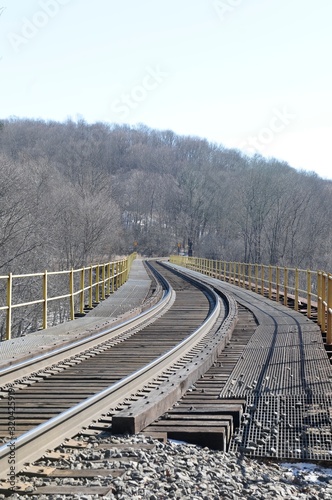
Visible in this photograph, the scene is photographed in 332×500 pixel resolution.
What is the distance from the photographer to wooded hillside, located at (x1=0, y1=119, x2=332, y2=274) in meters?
41.2

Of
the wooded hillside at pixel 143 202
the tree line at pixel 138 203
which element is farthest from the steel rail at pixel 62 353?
the wooded hillside at pixel 143 202

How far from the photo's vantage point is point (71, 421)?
525 centimetres

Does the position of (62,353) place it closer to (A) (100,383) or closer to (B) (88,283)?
(A) (100,383)

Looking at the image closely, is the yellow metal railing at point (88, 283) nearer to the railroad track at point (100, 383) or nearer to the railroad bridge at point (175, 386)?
the railroad bridge at point (175, 386)

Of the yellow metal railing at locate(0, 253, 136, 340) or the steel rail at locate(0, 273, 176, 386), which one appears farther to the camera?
the yellow metal railing at locate(0, 253, 136, 340)

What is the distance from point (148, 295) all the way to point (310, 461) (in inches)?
728

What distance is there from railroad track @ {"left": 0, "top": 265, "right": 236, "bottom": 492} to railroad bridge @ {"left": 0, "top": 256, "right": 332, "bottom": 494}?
0.01 meters

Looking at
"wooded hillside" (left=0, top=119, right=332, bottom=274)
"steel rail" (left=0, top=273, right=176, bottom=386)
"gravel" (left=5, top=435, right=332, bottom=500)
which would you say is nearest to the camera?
"gravel" (left=5, top=435, right=332, bottom=500)

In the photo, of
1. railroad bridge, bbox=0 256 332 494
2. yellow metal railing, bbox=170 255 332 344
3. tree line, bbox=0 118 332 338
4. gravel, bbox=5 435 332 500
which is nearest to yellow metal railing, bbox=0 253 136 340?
tree line, bbox=0 118 332 338

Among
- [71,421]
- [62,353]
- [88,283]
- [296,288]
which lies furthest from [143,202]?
[71,421]

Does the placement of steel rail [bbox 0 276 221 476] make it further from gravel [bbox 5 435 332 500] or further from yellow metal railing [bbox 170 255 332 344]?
yellow metal railing [bbox 170 255 332 344]

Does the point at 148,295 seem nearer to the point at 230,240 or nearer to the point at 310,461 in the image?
the point at 310,461

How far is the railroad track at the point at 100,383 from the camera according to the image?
16.3ft

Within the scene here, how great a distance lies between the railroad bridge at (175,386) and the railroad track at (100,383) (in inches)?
0.5
